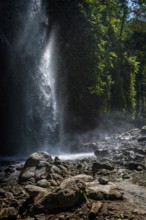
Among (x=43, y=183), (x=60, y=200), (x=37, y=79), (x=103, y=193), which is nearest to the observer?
(x=60, y=200)

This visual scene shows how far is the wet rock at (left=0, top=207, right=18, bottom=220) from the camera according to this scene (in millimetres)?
6516

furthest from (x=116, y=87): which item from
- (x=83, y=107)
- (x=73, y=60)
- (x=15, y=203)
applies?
(x=15, y=203)

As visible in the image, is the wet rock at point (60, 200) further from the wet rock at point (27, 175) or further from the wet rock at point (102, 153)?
the wet rock at point (102, 153)

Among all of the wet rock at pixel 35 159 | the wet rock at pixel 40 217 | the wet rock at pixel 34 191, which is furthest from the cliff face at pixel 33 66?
the wet rock at pixel 40 217

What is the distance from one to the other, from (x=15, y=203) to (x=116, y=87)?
24400 millimetres

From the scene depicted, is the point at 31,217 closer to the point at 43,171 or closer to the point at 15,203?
the point at 15,203

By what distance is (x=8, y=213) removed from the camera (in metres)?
6.69

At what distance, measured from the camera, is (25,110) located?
21562 mm

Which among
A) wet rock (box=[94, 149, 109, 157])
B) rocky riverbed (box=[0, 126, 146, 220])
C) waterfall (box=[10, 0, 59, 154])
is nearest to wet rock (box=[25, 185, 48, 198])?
rocky riverbed (box=[0, 126, 146, 220])

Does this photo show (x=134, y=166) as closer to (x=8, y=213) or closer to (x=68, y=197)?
(x=68, y=197)

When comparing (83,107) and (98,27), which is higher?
(98,27)

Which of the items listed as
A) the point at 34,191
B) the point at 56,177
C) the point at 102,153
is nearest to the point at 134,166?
the point at 56,177

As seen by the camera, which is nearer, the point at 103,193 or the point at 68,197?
the point at 68,197

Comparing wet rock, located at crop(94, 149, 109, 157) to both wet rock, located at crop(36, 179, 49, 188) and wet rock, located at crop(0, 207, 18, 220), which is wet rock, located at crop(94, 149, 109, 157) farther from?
wet rock, located at crop(0, 207, 18, 220)
